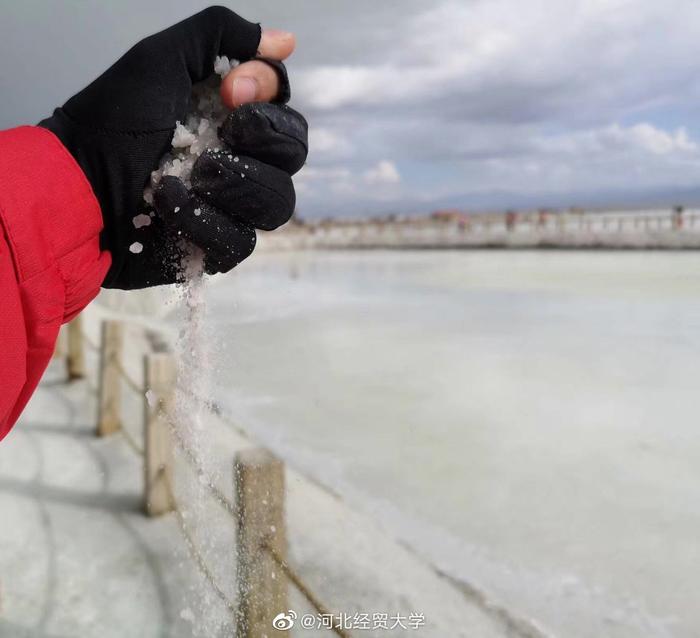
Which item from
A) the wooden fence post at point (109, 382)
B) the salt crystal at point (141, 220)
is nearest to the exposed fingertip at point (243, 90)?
the salt crystal at point (141, 220)

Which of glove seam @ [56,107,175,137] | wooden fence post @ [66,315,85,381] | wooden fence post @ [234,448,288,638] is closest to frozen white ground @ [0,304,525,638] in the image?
wooden fence post @ [234,448,288,638]

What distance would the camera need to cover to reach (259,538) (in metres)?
1.70

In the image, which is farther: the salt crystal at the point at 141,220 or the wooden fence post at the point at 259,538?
the wooden fence post at the point at 259,538

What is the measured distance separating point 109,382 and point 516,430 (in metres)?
2.75

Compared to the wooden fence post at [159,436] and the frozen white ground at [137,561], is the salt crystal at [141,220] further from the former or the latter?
the wooden fence post at [159,436]

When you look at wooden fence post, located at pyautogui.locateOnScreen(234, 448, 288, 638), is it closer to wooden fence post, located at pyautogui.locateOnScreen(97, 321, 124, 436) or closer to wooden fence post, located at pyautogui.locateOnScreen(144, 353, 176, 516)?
wooden fence post, located at pyautogui.locateOnScreen(144, 353, 176, 516)

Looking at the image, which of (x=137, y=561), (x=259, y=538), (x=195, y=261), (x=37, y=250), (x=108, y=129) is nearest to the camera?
(x=37, y=250)

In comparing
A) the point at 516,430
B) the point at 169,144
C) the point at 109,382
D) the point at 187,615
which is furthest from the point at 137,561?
the point at 516,430

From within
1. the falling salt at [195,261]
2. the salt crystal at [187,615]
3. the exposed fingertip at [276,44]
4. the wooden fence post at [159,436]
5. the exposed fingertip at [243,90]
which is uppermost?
the exposed fingertip at [276,44]

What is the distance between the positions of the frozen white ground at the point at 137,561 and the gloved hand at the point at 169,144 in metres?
1.69

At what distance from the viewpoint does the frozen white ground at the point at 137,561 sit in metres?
2.33

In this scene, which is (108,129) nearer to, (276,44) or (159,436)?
(276,44)

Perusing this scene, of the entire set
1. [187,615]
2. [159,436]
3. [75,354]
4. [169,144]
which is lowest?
[187,615]

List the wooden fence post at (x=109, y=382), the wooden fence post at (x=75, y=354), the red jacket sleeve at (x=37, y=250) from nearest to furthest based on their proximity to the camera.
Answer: the red jacket sleeve at (x=37, y=250), the wooden fence post at (x=109, y=382), the wooden fence post at (x=75, y=354)
